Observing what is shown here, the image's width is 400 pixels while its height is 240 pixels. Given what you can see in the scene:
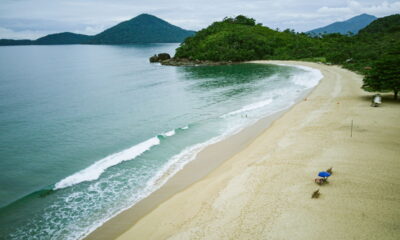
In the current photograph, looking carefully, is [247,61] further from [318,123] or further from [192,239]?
[192,239]

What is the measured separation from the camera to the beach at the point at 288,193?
11.2m

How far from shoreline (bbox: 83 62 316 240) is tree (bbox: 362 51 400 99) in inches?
491

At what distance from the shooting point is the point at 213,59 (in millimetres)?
100562

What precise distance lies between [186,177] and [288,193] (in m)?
7.07

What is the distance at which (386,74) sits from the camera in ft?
93.2

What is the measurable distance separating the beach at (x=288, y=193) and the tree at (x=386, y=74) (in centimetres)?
716

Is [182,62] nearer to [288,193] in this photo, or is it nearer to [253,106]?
[253,106]

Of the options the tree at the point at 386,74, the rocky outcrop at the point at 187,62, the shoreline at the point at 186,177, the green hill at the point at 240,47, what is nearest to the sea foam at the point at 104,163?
the shoreline at the point at 186,177

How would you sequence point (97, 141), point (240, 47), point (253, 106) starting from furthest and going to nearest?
point (240, 47) < point (253, 106) < point (97, 141)

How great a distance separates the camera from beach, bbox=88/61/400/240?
36.8 ft

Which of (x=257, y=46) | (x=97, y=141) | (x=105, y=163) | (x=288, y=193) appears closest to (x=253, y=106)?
(x=97, y=141)

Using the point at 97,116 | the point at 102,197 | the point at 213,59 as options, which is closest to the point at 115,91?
the point at 97,116

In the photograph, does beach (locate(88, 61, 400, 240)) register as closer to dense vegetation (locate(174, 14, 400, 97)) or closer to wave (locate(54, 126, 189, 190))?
wave (locate(54, 126, 189, 190))

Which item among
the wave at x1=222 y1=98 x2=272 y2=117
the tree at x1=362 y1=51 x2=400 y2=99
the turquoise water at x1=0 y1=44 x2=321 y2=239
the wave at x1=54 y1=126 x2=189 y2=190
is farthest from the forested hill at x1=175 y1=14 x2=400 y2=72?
the wave at x1=54 y1=126 x2=189 y2=190
